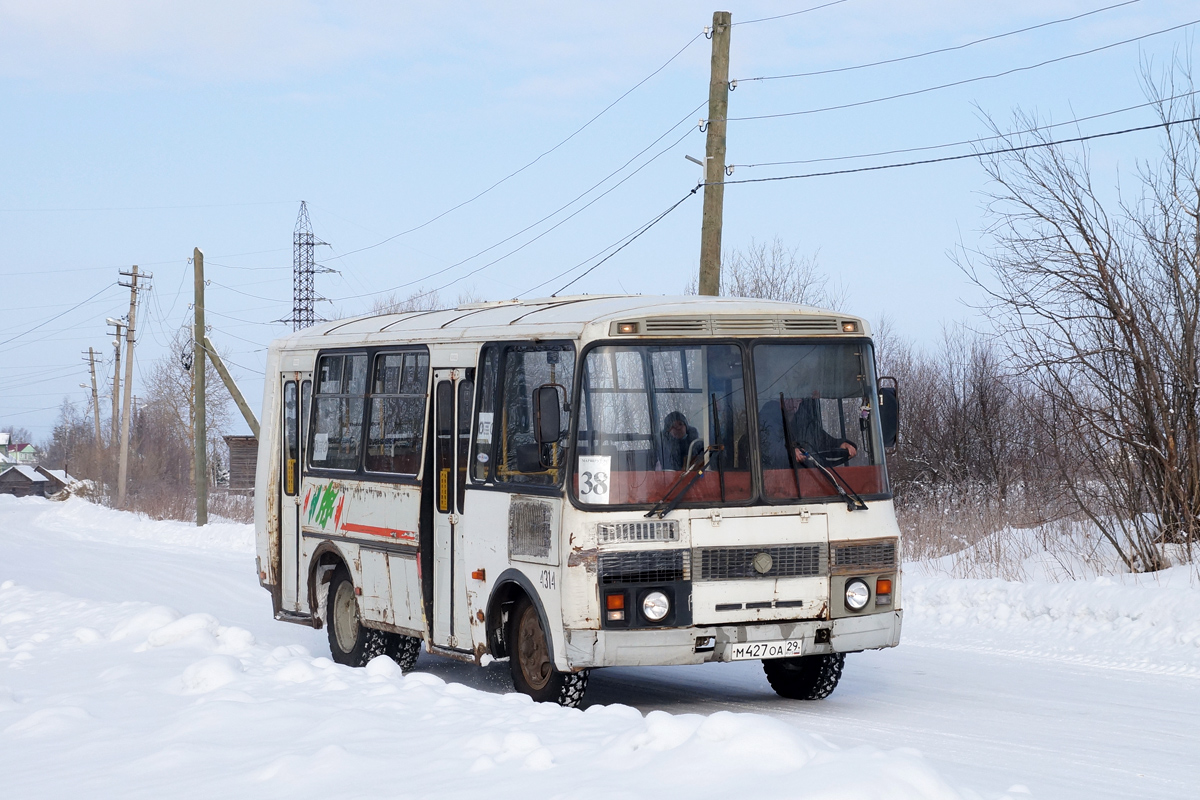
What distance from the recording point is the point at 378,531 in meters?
10.9

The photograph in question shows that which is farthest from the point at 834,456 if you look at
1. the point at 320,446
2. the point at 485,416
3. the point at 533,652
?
the point at 320,446

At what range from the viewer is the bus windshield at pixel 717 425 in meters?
8.44

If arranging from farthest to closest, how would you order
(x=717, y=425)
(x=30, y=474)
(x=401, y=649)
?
(x=30, y=474)
(x=401, y=649)
(x=717, y=425)

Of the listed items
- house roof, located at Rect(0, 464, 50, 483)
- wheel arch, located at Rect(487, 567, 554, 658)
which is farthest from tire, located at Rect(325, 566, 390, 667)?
house roof, located at Rect(0, 464, 50, 483)

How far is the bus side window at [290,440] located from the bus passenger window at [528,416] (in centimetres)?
355

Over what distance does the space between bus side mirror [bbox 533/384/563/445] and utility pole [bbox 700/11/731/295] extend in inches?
372

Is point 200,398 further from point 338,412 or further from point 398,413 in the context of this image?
point 398,413

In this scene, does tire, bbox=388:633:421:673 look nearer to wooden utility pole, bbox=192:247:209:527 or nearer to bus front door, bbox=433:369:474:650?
bus front door, bbox=433:369:474:650

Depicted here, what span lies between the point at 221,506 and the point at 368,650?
3621 centimetres

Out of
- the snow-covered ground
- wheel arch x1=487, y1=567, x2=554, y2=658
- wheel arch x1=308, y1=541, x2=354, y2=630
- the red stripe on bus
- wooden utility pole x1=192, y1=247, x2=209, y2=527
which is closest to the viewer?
the snow-covered ground

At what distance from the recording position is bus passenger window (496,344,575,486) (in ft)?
28.5

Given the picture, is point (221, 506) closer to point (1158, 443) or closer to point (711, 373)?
point (1158, 443)

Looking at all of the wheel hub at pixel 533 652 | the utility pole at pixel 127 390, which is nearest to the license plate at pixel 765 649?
the wheel hub at pixel 533 652

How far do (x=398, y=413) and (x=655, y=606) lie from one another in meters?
3.30
